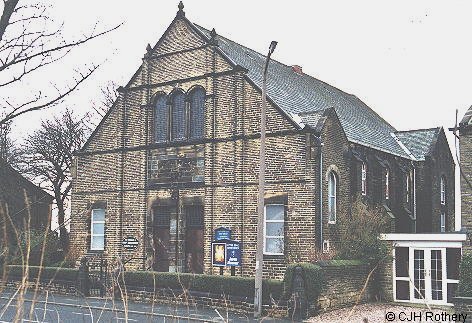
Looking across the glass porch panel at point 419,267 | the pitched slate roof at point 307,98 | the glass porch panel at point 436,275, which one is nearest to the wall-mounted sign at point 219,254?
the pitched slate roof at point 307,98

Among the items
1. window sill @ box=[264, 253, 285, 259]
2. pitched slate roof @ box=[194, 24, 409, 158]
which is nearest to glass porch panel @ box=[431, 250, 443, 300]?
window sill @ box=[264, 253, 285, 259]

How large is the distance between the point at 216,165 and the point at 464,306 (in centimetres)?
1344

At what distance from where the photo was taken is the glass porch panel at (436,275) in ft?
80.2

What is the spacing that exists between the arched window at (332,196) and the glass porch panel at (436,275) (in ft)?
15.1

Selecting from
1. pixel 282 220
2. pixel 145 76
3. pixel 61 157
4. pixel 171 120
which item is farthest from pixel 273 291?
pixel 61 157

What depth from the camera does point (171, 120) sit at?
102ft

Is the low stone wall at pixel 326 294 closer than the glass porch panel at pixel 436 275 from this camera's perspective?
Yes

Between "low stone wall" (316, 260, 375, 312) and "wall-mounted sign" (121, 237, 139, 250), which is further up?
"wall-mounted sign" (121, 237, 139, 250)

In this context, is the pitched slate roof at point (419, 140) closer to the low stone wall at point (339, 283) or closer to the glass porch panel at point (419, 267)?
the glass porch panel at point (419, 267)

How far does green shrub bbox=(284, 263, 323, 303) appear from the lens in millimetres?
20812

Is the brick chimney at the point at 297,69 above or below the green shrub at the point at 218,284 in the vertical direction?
above

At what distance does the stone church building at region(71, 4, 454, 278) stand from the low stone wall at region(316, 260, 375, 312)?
233 centimetres

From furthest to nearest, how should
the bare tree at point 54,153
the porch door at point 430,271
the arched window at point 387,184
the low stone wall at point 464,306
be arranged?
the bare tree at point 54,153
the arched window at point 387,184
the porch door at point 430,271
the low stone wall at point 464,306

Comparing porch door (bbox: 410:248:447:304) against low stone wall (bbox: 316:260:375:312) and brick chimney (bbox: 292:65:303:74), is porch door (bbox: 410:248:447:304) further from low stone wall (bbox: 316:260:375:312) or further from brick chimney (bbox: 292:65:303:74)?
brick chimney (bbox: 292:65:303:74)
